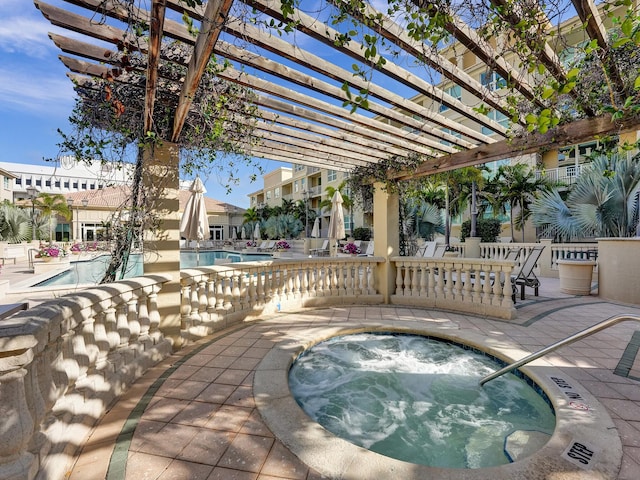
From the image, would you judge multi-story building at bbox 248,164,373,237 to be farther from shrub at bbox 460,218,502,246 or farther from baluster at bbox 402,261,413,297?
baluster at bbox 402,261,413,297

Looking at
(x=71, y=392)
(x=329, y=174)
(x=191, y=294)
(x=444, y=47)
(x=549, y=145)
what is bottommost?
(x=71, y=392)

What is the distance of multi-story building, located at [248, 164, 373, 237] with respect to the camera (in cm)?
2636

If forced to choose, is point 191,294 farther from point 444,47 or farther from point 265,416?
point 444,47

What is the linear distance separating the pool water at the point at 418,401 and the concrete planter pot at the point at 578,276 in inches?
205

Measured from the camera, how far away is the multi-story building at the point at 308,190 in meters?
26.4

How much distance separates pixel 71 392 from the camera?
2.01 m

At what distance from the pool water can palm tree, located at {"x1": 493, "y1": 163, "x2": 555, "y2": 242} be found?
13.1m

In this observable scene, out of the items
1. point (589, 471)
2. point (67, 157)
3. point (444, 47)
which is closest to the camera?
point (589, 471)

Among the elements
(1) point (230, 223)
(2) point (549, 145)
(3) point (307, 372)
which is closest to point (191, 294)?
(3) point (307, 372)

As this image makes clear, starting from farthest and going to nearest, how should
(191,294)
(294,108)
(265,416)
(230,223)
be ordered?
1. (230,223)
2. (191,294)
3. (294,108)
4. (265,416)

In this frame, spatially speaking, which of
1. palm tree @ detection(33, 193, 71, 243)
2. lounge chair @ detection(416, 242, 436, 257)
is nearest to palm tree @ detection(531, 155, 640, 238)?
lounge chair @ detection(416, 242, 436, 257)

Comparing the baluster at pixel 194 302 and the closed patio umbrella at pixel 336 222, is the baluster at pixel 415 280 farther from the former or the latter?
the baluster at pixel 194 302

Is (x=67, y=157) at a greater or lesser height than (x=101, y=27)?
lesser

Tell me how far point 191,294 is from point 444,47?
163 inches
